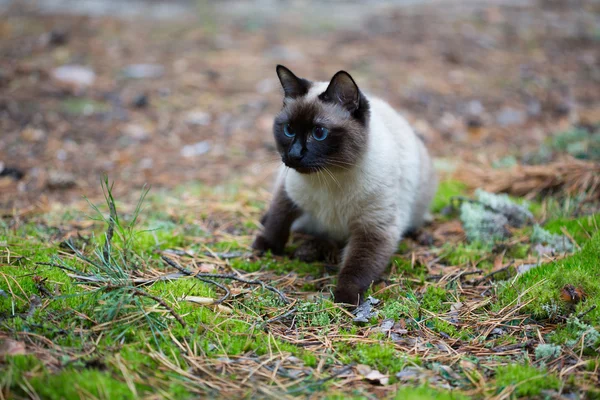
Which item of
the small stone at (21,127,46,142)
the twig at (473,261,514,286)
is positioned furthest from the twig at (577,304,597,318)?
the small stone at (21,127,46,142)

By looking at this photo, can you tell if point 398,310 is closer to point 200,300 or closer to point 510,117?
point 200,300

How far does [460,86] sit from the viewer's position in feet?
26.7

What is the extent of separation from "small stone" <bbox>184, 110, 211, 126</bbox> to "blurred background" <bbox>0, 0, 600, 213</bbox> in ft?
0.05

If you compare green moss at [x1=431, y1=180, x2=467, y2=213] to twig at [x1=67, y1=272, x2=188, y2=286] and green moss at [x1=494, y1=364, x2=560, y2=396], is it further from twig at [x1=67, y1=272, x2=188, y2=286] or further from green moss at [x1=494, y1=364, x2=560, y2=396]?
twig at [x1=67, y1=272, x2=188, y2=286]

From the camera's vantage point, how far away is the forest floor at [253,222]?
7.85ft

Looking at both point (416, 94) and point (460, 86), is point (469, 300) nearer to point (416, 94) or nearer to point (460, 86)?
point (416, 94)

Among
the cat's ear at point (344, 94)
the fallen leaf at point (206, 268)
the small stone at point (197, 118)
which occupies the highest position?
the cat's ear at point (344, 94)

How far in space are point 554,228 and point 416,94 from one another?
14.1 ft

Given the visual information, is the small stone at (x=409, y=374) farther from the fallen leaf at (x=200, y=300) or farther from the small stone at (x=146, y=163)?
the small stone at (x=146, y=163)

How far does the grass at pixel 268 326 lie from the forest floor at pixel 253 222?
0.5 inches

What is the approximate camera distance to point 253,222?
4.45m

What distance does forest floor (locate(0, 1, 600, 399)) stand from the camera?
239 centimetres

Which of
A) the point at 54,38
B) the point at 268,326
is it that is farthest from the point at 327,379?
the point at 54,38

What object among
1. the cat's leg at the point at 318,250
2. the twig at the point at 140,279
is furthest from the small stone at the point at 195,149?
the twig at the point at 140,279
